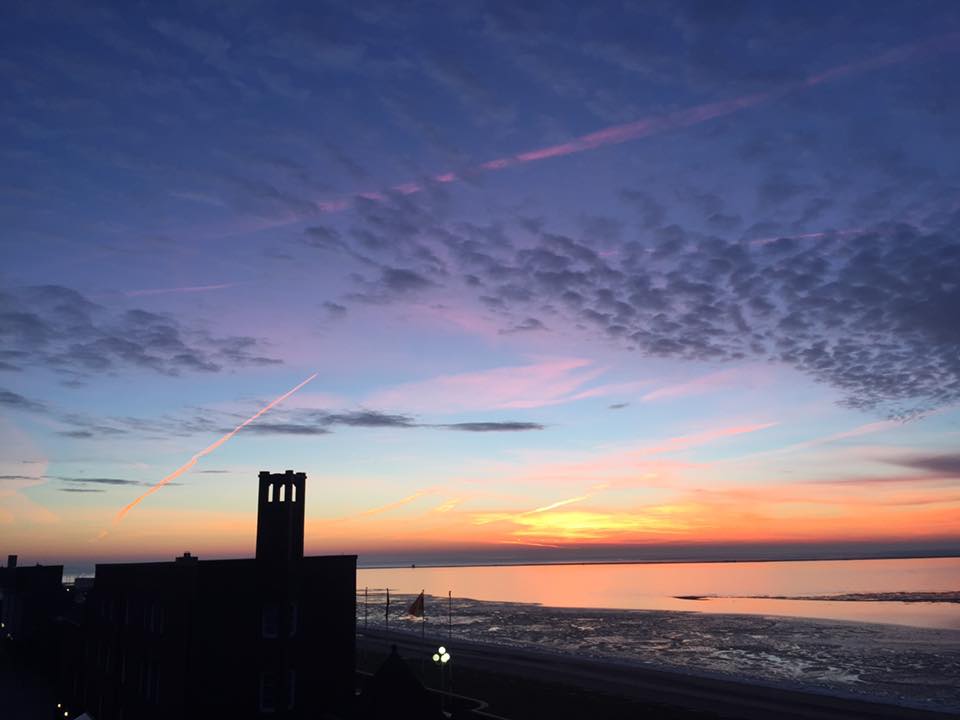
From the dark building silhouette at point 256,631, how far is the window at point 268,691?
5 centimetres

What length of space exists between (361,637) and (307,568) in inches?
2551

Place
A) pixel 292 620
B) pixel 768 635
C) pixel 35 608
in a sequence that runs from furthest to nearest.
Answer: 1. pixel 768 635
2. pixel 35 608
3. pixel 292 620

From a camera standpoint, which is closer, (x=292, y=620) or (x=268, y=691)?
(x=268, y=691)

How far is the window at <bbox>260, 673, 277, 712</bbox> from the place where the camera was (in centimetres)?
3916

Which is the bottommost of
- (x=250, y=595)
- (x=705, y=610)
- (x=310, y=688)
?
(x=705, y=610)

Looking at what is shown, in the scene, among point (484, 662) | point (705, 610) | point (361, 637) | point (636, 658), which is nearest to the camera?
point (484, 662)

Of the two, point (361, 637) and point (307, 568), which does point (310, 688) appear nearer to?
point (307, 568)

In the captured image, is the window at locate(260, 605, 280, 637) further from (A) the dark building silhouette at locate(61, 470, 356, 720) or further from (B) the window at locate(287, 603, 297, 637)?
(B) the window at locate(287, 603, 297, 637)

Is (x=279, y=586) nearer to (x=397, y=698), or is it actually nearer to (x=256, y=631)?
(x=256, y=631)

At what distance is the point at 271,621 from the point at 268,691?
139 inches

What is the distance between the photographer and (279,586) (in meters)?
40.2

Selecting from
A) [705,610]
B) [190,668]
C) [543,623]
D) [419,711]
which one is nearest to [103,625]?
[190,668]

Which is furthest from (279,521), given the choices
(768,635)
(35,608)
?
(768,635)

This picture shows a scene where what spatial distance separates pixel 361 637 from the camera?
330ft
